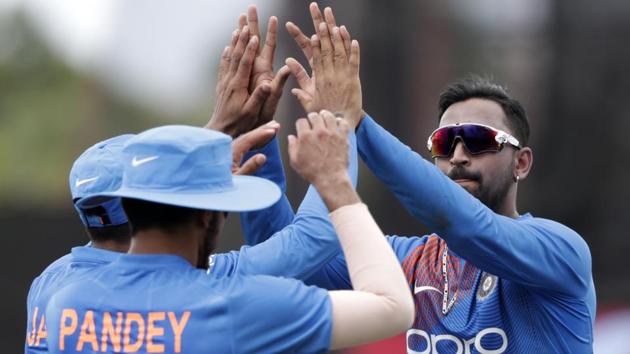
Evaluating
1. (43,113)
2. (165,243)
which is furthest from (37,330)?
(43,113)

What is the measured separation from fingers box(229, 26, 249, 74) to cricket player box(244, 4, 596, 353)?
0.92ft

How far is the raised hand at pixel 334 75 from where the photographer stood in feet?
13.5

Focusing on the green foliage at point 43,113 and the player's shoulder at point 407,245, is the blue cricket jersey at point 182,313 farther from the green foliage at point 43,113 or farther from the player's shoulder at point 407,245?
the green foliage at point 43,113

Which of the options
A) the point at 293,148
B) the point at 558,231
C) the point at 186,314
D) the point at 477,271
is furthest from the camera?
the point at 477,271

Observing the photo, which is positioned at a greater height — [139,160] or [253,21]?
[253,21]

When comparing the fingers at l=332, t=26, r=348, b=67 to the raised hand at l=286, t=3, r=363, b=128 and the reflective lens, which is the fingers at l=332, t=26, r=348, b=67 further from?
the reflective lens

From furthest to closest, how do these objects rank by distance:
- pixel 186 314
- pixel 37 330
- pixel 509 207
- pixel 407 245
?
pixel 407 245 < pixel 509 207 < pixel 37 330 < pixel 186 314

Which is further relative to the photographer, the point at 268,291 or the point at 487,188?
the point at 487,188

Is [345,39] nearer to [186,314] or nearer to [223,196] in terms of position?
[223,196]

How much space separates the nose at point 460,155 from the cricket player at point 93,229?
49.6 inches

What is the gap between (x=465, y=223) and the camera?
4168 mm

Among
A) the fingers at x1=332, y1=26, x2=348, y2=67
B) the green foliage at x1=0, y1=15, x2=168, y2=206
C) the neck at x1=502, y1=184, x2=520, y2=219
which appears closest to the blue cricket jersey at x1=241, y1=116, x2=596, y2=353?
the neck at x1=502, y1=184, x2=520, y2=219

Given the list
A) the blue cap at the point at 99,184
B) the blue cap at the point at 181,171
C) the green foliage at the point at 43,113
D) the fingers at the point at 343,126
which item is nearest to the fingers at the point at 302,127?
the fingers at the point at 343,126

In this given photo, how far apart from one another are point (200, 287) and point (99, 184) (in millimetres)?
749
